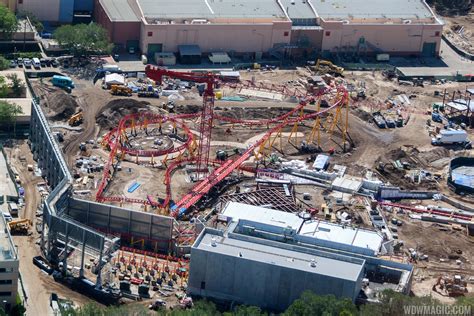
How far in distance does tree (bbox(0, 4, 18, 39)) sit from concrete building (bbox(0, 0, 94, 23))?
401cm

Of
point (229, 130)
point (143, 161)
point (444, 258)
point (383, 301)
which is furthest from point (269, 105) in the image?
point (383, 301)

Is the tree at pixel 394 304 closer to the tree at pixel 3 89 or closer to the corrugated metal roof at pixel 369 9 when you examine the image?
the tree at pixel 3 89

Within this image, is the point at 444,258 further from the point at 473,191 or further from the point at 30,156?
the point at 30,156

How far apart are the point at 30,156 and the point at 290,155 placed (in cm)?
1889

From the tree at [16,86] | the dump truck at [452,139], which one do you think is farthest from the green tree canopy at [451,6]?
the tree at [16,86]

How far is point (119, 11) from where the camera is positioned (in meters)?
121

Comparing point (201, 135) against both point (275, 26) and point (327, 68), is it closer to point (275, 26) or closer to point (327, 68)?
point (327, 68)

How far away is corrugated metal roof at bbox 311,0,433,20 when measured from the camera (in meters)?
125

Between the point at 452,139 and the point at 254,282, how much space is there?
3071 centimetres

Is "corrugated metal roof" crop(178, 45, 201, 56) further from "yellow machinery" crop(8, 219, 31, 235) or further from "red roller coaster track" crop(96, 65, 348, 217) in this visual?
"yellow machinery" crop(8, 219, 31, 235)

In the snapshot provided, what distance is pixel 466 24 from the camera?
136 meters

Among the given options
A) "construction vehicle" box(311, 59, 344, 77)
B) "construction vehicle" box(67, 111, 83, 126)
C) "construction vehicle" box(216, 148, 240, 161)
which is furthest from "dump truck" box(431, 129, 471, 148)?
"construction vehicle" box(67, 111, 83, 126)

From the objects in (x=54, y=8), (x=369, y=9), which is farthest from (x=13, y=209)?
(x=369, y=9)

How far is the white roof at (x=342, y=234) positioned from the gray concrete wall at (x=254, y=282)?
6.03m
